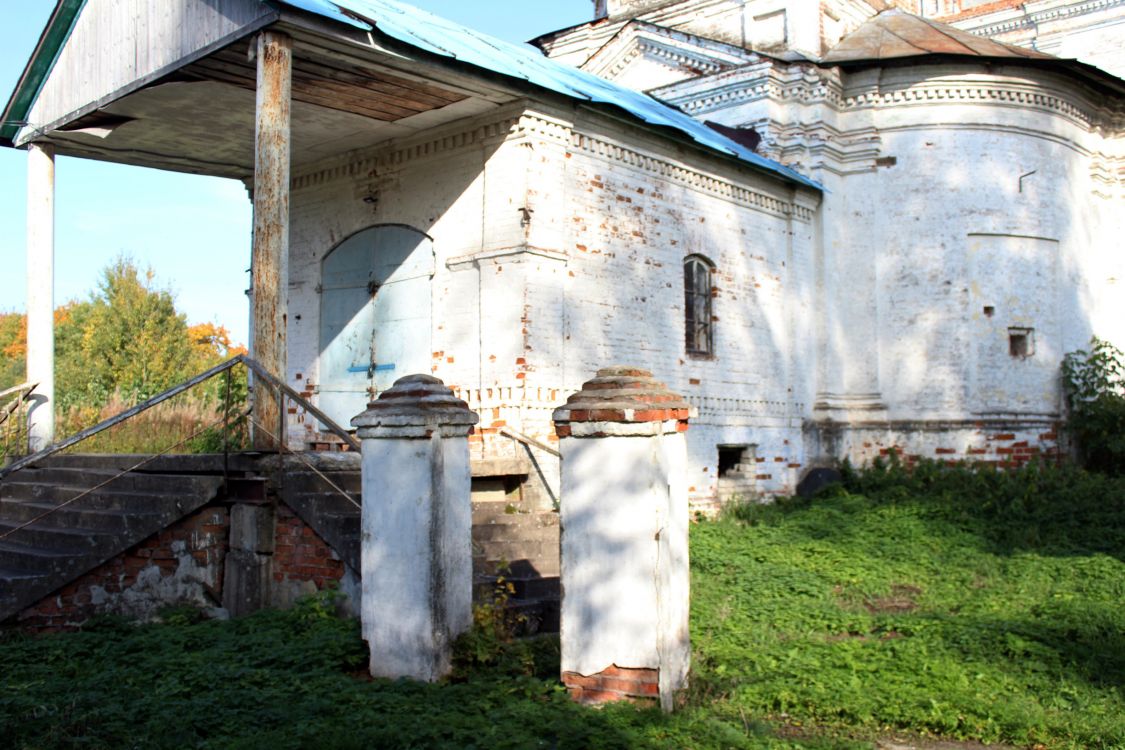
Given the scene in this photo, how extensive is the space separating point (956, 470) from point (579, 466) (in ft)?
32.1

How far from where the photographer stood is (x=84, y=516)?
798 cm

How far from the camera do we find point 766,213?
44.2ft

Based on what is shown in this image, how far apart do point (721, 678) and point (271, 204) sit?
16.4ft

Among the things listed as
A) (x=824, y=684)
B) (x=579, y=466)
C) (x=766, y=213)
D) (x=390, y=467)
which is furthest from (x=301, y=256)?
(x=824, y=684)

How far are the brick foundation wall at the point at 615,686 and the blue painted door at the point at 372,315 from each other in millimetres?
5945

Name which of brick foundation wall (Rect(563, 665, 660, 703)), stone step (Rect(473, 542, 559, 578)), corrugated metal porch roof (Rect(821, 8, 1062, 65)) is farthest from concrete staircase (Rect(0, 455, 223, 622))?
corrugated metal porch roof (Rect(821, 8, 1062, 65))

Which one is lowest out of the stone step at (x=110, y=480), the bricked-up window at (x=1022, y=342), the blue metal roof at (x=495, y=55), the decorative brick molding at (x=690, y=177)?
the stone step at (x=110, y=480)

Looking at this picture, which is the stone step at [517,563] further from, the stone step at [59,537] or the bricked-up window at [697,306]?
the bricked-up window at [697,306]

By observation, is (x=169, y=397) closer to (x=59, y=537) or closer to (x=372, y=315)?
(x=59, y=537)

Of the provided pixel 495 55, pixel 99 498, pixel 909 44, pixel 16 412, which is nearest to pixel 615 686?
pixel 99 498

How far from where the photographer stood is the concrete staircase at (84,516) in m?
6.99

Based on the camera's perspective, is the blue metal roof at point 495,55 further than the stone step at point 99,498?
Yes

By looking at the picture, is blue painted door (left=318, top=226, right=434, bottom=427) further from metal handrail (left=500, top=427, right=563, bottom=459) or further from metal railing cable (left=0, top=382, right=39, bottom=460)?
metal railing cable (left=0, top=382, right=39, bottom=460)

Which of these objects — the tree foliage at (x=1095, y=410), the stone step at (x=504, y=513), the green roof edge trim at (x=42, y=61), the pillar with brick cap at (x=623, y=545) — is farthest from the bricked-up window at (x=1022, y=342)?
the green roof edge trim at (x=42, y=61)
